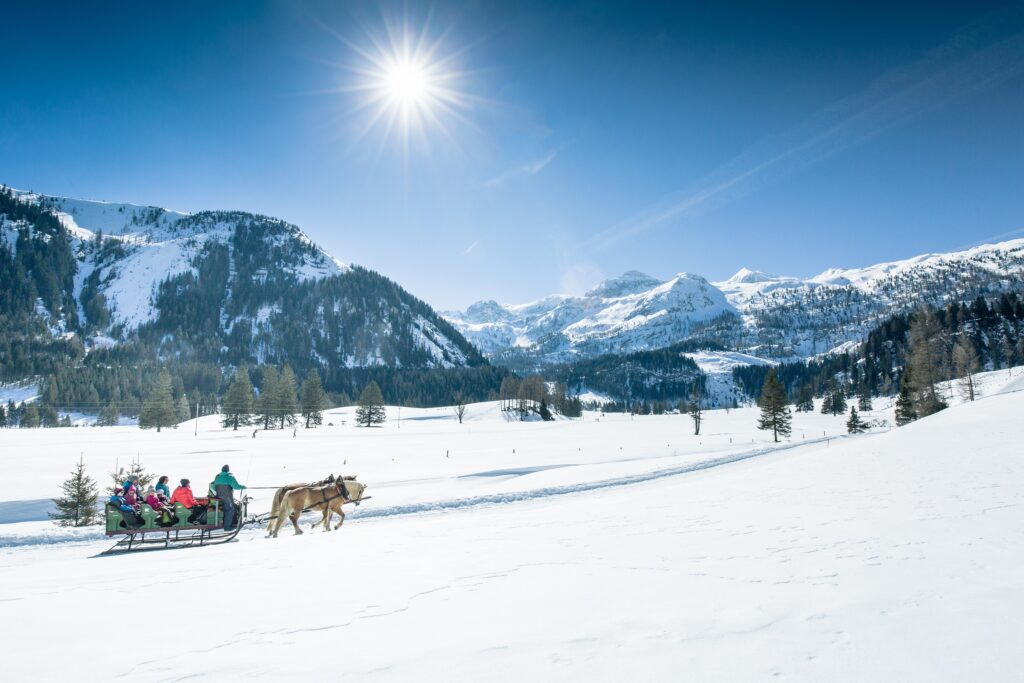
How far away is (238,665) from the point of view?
480 centimetres

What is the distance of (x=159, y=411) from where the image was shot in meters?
69.0

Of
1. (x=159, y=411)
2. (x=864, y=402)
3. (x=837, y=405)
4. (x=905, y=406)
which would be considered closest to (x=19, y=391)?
(x=159, y=411)

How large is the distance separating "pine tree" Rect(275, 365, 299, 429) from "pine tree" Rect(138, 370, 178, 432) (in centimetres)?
1483

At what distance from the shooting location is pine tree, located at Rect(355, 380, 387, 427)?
275 feet

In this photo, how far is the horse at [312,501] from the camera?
617 inches

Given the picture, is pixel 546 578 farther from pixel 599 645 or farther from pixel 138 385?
pixel 138 385

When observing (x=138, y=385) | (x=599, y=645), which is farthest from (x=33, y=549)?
(x=138, y=385)

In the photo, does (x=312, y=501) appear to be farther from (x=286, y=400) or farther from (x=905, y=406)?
(x=286, y=400)

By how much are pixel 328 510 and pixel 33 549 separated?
9.14 meters

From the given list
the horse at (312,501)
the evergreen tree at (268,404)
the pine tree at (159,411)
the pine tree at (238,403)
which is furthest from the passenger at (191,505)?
the pine tree at (159,411)

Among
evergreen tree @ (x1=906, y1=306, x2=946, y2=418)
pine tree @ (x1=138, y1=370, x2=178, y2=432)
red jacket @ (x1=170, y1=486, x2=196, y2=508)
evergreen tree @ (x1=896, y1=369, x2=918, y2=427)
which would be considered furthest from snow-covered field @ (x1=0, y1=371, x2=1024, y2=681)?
pine tree @ (x1=138, y1=370, x2=178, y2=432)

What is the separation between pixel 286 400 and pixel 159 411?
57.1ft

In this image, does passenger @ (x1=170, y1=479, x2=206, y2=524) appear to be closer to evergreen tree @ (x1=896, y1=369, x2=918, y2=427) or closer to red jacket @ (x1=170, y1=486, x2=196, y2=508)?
red jacket @ (x1=170, y1=486, x2=196, y2=508)

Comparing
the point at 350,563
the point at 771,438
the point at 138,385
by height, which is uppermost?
the point at 138,385
